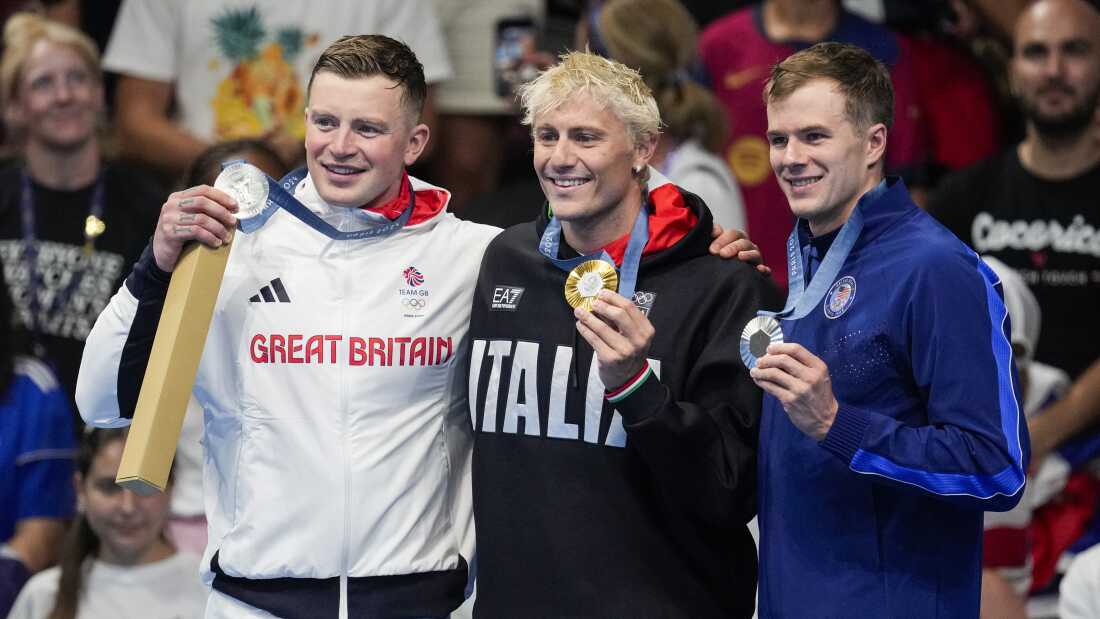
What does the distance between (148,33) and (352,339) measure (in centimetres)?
371

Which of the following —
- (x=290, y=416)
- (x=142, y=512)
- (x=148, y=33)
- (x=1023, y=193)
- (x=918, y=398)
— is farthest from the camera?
(x=148, y=33)

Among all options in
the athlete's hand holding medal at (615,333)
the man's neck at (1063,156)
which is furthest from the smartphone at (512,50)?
the athlete's hand holding medal at (615,333)

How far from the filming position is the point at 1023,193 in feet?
22.6

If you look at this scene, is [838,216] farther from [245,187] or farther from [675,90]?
[675,90]

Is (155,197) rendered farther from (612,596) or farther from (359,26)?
(612,596)

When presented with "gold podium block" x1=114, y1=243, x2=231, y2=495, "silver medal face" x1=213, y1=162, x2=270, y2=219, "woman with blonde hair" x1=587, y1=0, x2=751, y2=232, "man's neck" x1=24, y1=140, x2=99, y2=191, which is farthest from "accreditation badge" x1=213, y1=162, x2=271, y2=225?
"man's neck" x1=24, y1=140, x2=99, y2=191

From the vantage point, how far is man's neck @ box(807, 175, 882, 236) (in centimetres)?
395

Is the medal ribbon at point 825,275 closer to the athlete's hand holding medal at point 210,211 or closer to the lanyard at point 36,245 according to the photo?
the athlete's hand holding medal at point 210,211

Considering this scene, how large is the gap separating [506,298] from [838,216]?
0.93m

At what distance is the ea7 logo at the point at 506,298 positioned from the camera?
14.0 feet

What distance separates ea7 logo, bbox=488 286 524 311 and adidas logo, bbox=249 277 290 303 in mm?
562

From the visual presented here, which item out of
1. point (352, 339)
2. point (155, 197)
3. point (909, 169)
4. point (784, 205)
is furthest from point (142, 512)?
point (909, 169)

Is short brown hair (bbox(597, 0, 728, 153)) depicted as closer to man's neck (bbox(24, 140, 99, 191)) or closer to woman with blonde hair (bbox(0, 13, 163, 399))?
woman with blonde hair (bbox(0, 13, 163, 399))

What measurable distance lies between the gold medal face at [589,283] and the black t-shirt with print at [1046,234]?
3285 mm
